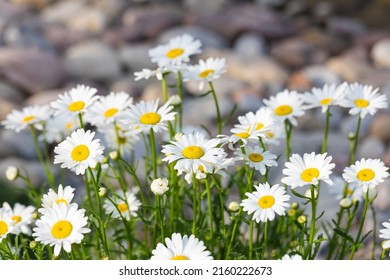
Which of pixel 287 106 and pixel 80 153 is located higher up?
pixel 287 106

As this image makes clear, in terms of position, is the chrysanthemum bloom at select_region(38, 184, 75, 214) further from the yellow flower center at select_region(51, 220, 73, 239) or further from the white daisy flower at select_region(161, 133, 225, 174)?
the white daisy flower at select_region(161, 133, 225, 174)

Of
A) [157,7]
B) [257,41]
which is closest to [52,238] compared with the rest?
[257,41]

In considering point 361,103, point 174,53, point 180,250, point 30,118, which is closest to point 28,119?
point 30,118

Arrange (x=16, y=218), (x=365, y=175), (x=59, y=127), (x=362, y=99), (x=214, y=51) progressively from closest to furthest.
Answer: (x=365, y=175), (x=16, y=218), (x=362, y=99), (x=59, y=127), (x=214, y=51)

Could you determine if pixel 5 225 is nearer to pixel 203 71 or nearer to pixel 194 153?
pixel 194 153

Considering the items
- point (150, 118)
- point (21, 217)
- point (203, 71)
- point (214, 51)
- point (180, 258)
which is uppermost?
point (214, 51)

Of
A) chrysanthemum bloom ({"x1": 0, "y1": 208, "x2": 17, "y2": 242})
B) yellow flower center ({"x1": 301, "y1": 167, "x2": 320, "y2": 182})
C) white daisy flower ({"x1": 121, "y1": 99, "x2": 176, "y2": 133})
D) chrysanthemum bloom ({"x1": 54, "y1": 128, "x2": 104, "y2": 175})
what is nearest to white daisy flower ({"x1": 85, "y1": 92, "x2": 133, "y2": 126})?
white daisy flower ({"x1": 121, "y1": 99, "x2": 176, "y2": 133})

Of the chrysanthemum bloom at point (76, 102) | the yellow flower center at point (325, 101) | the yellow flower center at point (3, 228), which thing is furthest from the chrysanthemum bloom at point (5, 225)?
the yellow flower center at point (325, 101)

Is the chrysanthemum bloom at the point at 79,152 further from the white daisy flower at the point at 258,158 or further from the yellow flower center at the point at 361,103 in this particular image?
the yellow flower center at the point at 361,103
